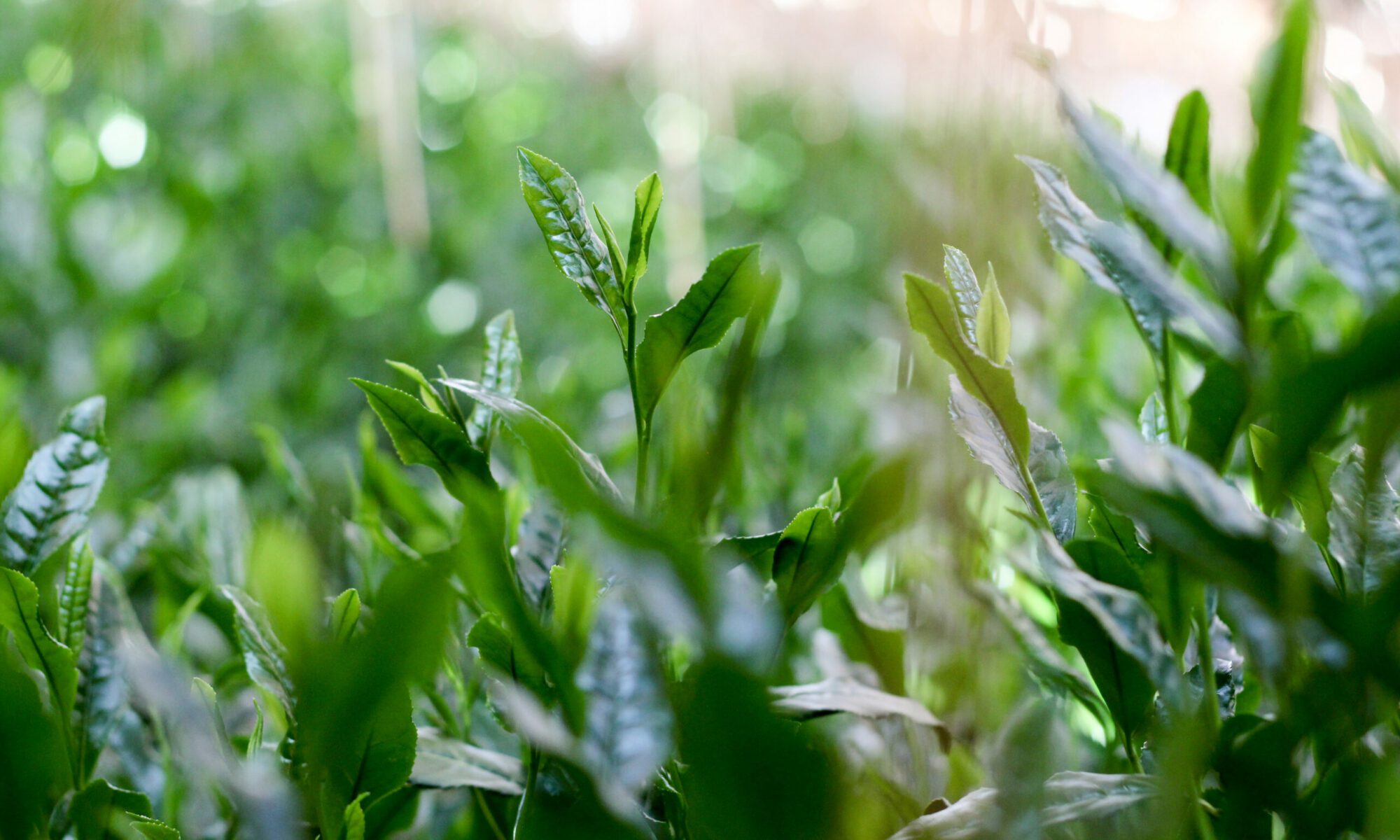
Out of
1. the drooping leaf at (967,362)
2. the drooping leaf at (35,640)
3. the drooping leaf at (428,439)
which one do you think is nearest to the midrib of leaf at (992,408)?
the drooping leaf at (967,362)

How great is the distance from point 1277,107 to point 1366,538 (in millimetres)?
100

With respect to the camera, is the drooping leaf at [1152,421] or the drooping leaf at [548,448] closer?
the drooping leaf at [548,448]

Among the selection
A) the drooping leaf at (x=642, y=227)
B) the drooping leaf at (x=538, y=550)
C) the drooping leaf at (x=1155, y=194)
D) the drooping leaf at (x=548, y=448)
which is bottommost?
the drooping leaf at (x=538, y=550)

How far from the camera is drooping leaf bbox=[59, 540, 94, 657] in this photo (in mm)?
270

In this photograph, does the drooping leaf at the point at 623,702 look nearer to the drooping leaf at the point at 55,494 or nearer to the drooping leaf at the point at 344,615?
the drooping leaf at the point at 344,615

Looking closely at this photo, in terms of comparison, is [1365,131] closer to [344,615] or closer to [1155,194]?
[1155,194]

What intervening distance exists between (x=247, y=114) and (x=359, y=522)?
1.69 meters

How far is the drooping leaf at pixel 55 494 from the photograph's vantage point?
0.28m

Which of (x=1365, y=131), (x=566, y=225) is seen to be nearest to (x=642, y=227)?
(x=566, y=225)

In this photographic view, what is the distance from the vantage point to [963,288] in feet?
0.79

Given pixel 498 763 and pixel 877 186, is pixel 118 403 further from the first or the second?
pixel 877 186

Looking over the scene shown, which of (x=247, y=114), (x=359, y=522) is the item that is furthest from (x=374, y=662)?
(x=247, y=114)

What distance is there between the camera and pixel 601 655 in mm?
212

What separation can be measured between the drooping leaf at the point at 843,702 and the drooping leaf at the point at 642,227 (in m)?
0.11
